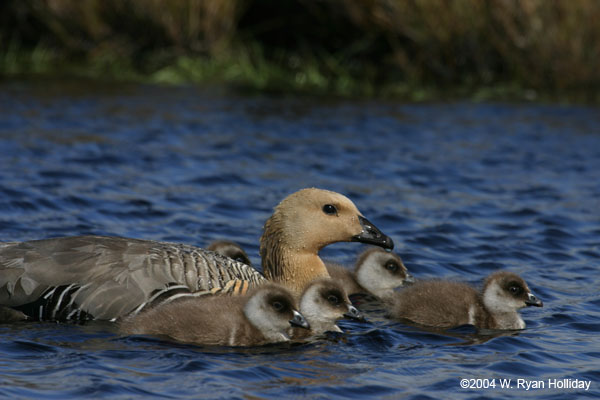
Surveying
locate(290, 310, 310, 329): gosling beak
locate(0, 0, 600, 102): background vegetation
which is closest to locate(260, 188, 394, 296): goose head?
locate(290, 310, 310, 329): gosling beak

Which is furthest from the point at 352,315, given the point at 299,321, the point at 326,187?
the point at 326,187

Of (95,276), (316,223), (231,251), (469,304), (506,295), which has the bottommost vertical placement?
(469,304)

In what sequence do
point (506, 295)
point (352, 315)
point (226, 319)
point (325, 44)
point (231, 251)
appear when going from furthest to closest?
point (325, 44) < point (231, 251) < point (506, 295) < point (352, 315) < point (226, 319)

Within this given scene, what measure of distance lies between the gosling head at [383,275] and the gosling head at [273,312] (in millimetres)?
2029

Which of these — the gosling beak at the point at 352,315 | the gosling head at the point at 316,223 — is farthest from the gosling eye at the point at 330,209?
the gosling beak at the point at 352,315

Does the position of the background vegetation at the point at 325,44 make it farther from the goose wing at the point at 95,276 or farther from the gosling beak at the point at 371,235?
the goose wing at the point at 95,276

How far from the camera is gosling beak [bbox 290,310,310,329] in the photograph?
752 centimetres

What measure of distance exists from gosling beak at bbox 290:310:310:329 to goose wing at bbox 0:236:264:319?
681 mm

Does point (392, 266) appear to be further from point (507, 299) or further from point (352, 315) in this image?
point (352, 315)

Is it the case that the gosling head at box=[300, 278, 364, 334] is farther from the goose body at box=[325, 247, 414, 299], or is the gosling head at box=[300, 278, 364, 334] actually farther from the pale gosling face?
the goose body at box=[325, 247, 414, 299]

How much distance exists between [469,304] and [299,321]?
167cm

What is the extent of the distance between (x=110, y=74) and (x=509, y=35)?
840 centimetres

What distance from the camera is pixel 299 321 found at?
7539 mm

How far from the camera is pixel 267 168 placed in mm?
14602
